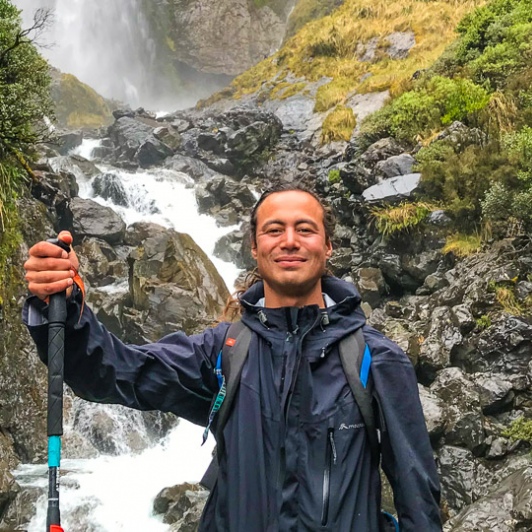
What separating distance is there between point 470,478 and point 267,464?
198 inches

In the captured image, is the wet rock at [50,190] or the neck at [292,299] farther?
the wet rock at [50,190]

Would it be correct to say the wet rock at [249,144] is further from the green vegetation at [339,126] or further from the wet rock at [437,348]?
the wet rock at [437,348]

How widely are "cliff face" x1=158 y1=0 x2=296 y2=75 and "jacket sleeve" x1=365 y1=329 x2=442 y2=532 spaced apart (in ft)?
139

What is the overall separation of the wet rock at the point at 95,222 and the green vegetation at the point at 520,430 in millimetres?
11026

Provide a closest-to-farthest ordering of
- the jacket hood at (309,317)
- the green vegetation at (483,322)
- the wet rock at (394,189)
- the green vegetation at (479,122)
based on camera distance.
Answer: the jacket hood at (309,317)
the green vegetation at (483,322)
the green vegetation at (479,122)
the wet rock at (394,189)

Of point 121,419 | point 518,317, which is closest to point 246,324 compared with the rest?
point 518,317

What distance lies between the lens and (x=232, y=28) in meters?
40.5

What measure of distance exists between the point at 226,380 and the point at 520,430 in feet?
17.4

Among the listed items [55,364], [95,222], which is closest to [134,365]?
[55,364]

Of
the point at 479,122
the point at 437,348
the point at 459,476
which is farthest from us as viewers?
the point at 479,122

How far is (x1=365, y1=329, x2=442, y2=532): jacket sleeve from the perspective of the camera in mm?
1673

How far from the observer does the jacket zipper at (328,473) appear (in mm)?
1586

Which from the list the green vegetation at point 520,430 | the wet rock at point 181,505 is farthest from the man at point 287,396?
the green vegetation at point 520,430

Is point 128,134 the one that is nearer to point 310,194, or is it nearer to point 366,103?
point 366,103
